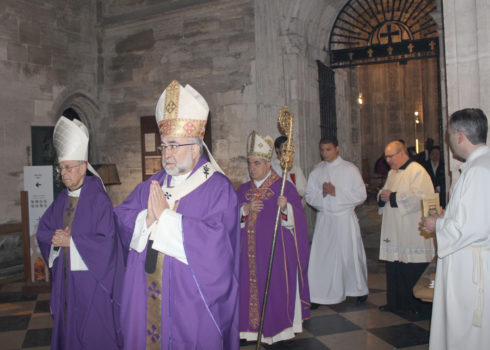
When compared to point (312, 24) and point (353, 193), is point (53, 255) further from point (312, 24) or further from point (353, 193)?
point (312, 24)

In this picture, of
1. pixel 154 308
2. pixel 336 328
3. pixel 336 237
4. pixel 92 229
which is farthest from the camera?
pixel 336 237

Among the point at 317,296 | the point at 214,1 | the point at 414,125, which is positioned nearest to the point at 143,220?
the point at 317,296

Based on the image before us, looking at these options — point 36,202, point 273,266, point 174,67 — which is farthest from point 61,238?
point 174,67

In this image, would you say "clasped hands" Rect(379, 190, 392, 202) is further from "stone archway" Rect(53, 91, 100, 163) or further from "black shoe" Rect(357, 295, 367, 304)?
"stone archway" Rect(53, 91, 100, 163)

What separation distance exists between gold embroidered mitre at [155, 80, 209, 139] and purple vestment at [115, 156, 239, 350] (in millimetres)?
330

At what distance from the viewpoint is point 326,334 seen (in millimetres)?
4609

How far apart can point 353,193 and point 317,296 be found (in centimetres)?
132

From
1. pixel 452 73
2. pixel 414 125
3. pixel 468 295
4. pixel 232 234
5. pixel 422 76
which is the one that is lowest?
pixel 468 295

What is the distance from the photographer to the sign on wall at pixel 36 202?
21.8 ft

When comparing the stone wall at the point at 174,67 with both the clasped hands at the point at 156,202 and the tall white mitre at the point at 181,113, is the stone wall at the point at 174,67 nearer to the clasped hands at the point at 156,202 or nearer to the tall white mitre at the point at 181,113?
the tall white mitre at the point at 181,113

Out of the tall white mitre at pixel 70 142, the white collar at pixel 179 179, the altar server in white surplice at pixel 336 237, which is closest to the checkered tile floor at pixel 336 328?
the altar server in white surplice at pixel 336 237

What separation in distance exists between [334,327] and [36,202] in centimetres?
446

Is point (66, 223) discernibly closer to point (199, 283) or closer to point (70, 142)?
point (70, 142)

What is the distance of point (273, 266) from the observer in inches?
171
